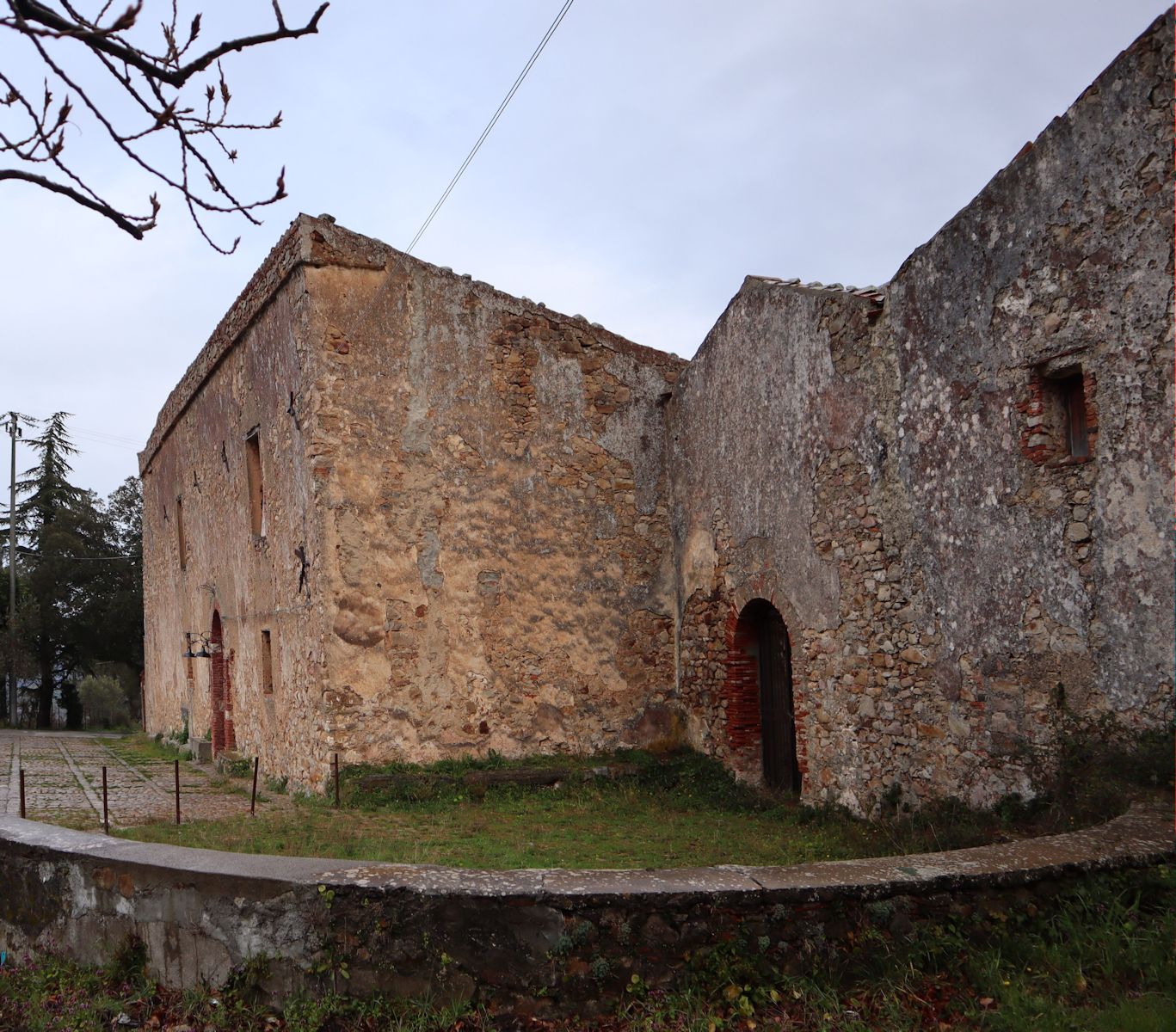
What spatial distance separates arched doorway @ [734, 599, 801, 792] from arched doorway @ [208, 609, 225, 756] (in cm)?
758

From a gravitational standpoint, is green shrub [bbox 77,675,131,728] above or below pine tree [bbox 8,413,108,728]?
below

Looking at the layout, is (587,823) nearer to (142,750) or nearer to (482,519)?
(482,519)

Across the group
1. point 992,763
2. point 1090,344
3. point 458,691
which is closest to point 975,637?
point 992,763

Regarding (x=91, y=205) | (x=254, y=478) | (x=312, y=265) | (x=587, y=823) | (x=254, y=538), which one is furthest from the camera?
(x=254, y=478)

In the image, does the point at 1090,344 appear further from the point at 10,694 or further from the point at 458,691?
the point at 10,694

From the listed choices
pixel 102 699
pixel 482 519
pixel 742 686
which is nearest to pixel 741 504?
pixel 742 686

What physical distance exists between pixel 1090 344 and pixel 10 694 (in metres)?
30.0

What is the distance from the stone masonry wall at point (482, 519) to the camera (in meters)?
9.68

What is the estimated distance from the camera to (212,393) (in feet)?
44.2

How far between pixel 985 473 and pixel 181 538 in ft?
44.6

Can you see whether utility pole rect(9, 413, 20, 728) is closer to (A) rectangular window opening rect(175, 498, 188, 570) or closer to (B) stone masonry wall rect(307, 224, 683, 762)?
(A) rectangular window opening rect(175, 498, 188, 570)

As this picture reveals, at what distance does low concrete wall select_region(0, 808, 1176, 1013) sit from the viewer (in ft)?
13.3

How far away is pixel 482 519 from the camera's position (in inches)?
410

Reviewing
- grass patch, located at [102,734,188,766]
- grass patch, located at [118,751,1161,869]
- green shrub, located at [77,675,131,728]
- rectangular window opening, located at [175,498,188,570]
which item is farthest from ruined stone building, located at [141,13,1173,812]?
green shrub, located at [77,675,131,728]
